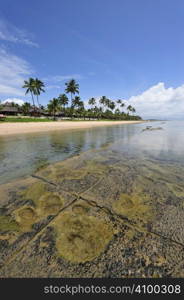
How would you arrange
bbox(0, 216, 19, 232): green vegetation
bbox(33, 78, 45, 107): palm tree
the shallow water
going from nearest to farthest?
the shallow water, bbox(0, 216, 19, 232): green vegetation, bbox(33, 78, 45, 107): palm tree

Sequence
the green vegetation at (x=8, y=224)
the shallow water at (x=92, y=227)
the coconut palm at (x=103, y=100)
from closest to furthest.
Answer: the shallow water at (x=92, y=227)
the green vegetation at (x=8, y=224)
the coconut palm at (x=103, y=100)

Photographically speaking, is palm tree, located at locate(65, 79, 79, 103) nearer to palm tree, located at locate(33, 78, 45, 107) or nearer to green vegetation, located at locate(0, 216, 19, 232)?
palm tree, located at locate(33, 78, 45, 107)

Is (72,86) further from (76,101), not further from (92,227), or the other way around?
(92,227)

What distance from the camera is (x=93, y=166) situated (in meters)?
5.80

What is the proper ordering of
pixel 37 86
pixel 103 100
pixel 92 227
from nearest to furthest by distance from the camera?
pixel 92 227 → pixel 37 86 → pixel 103 100

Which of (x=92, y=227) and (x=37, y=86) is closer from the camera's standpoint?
(x=92, y=227)

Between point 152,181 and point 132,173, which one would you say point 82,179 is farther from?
point 152,181

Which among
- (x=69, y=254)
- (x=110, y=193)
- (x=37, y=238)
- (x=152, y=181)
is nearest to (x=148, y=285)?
(x=69, y=254)

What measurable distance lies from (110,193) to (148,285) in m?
1.99

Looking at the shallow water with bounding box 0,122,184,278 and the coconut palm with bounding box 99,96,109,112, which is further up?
the coconut palm with bounding box 99,96,109,112

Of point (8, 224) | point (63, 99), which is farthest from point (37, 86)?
point (8, 224)

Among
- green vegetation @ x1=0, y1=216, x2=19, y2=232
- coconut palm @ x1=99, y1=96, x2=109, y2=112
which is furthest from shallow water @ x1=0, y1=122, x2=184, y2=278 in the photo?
coconut palm @ x1=99, y1=96, x2=109, y2=112

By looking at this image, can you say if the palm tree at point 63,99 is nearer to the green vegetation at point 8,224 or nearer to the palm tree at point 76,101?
the palm tree at point 76,101

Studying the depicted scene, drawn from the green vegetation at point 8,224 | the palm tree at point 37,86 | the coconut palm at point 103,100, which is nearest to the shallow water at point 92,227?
the green vegetation at point 8,224
